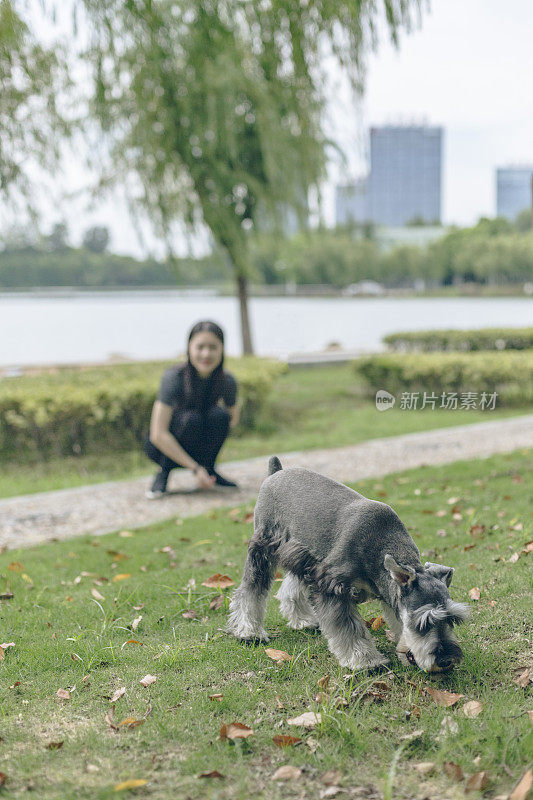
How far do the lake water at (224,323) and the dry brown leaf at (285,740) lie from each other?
13.2 m

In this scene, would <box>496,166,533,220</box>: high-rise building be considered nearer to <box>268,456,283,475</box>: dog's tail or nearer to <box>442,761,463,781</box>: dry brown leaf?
<box>268,456,283,475</box>: dog's tail

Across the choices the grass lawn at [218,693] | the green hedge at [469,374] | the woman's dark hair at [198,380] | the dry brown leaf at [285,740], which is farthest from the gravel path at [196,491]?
the dry brown leaf at [285,740]

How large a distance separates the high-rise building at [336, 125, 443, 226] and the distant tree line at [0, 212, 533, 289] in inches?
40.2

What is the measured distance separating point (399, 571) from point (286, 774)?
693 mm

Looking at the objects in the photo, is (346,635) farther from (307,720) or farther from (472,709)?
(472,709)

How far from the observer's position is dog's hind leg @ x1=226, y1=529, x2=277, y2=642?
273 centimetres

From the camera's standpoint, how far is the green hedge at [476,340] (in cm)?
1332

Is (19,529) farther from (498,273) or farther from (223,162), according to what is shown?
(498,273)

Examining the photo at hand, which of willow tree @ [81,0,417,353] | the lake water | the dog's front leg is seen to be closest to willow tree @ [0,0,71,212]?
willow tree @ [81,0,417,353]

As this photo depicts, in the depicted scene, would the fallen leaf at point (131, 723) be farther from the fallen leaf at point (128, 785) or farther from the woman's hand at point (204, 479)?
the woman's hand at point (204, 479)

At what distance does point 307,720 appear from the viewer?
89.9 inches

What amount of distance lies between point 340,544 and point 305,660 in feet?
1.83

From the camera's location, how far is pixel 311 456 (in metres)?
7.03

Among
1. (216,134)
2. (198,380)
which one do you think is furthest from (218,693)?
(216,134)
